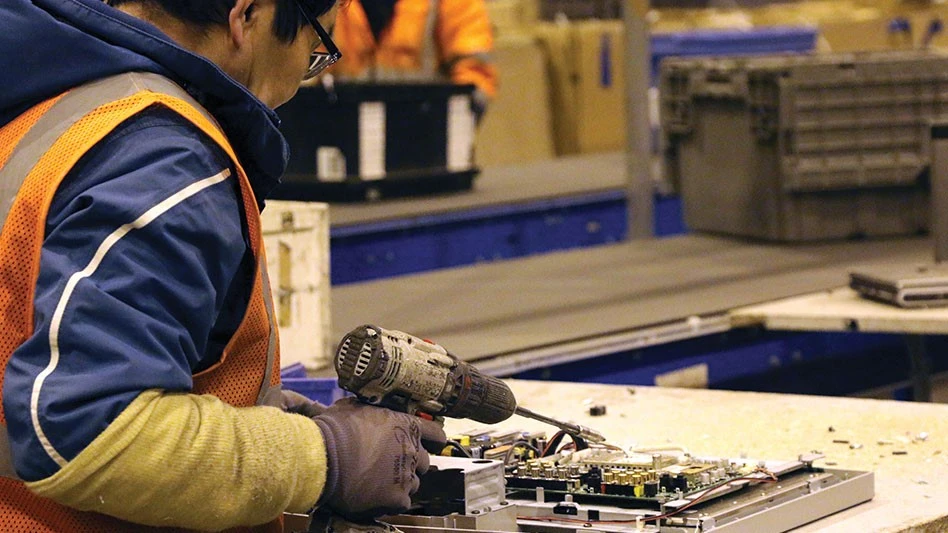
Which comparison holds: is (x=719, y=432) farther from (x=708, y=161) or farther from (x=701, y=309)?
(x=708, y=161)

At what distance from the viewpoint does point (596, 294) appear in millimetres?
4574

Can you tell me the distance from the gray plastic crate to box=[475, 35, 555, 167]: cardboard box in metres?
3.97

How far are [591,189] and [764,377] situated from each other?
9.01 feet

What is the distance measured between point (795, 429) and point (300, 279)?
1.25 meters

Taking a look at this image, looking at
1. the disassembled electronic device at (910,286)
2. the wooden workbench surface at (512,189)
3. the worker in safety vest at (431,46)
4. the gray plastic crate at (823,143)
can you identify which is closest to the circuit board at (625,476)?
the disassembled electronic device at (910,286)

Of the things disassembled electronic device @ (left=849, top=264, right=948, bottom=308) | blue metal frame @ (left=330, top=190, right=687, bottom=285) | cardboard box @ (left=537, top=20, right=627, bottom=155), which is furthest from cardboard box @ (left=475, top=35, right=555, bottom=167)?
disassembled electronic device @ (left=849, top=264, right=948, bottom=308)

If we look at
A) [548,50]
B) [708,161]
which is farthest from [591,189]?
[548,50]

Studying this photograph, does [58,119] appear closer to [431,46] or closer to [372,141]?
[372,141]

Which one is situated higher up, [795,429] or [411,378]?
[411,378]

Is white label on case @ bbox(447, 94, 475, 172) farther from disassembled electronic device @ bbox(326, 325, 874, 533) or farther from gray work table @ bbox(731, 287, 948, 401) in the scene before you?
disassembled electronic device @ bbox(326, 325, 874, 533)

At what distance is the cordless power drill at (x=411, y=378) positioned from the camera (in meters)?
1.84

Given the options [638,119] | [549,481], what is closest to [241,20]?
[549,481]

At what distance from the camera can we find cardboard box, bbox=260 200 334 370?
3.50 metres

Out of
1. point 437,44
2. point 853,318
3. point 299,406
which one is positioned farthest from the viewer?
point 437,44
